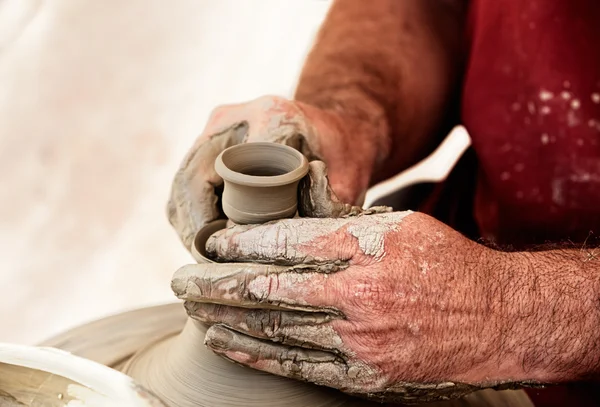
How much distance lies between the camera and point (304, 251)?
0.88 metres

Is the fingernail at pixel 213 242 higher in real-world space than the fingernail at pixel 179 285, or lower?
higher

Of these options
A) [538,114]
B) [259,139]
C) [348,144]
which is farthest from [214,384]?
[538,114]

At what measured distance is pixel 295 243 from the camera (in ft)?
2.89

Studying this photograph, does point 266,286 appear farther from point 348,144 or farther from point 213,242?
point 348,144

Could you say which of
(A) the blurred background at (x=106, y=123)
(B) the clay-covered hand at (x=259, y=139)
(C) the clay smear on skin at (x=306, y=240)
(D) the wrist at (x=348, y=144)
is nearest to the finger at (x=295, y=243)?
(C) the clay smear on skin at (x=306, y=240)

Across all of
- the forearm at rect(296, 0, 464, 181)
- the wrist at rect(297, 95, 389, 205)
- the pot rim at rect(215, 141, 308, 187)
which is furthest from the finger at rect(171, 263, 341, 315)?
the forearm at rect(296, 0, 464, 181)

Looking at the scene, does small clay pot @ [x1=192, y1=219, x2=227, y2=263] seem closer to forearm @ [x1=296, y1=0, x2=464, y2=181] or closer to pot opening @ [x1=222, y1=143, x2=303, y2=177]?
pot opening @ [x1=222, y1=143, x2=303, y2=177]

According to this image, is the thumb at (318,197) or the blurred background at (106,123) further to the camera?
the blurred background at (106,123)

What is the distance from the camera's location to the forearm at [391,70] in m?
1.54

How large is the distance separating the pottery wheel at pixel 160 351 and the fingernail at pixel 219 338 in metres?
0.05

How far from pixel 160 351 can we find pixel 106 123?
1.86m

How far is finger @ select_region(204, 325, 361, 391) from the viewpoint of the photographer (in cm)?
91

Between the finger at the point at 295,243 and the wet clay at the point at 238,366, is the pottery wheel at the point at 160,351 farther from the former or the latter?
the finger at the point at 295,243

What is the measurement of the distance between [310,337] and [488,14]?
0.94m
